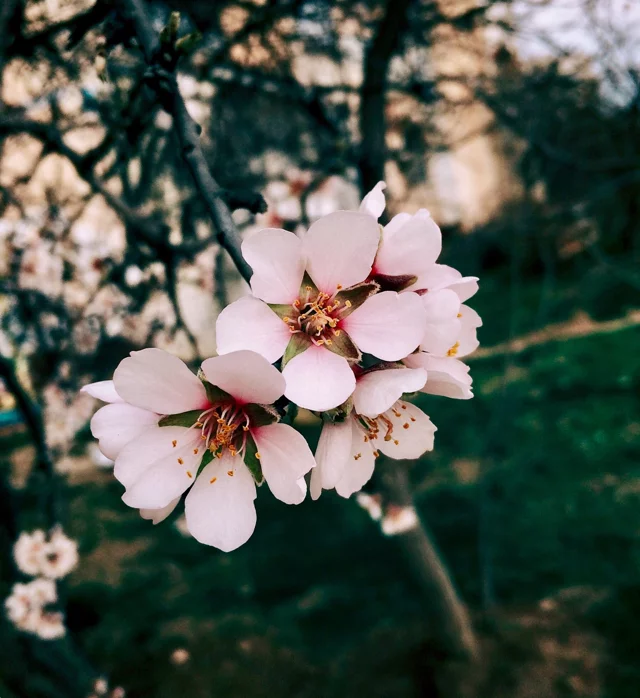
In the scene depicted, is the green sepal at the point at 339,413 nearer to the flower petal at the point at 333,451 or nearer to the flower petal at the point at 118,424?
the flower petal at the point at 333,451

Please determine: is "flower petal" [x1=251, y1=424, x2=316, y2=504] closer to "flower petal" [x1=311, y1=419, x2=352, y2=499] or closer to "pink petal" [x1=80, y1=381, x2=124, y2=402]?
"flower petal" [x1=311, y1=419, x2=352, y2=499]

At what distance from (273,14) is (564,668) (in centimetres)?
362

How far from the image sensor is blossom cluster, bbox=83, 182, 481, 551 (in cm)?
70

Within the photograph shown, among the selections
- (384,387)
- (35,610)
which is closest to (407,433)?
(384,387)

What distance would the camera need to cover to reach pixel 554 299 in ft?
29.4

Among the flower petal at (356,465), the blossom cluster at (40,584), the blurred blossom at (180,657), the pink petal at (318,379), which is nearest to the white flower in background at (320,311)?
the pink petal at (318,379)

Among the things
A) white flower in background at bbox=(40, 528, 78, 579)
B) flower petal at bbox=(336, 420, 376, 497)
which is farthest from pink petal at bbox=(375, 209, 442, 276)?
white flower in background at bbox=(40, 528, 78, 579)

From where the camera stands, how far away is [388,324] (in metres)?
0.72

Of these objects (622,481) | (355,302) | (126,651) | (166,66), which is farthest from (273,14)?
(622,481)

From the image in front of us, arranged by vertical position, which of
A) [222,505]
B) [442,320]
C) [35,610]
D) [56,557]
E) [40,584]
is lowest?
[222,505]

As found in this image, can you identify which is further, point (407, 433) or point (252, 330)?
point (407, 433)

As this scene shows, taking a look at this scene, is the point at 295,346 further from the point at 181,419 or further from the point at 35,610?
the point at 35,610

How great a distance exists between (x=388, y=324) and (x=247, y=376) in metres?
0.18

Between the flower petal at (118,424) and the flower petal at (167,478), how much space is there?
0.17 feet
